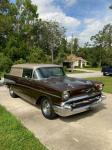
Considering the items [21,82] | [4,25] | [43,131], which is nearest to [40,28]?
[4,25]

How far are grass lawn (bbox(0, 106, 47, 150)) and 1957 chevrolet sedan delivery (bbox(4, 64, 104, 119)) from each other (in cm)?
111

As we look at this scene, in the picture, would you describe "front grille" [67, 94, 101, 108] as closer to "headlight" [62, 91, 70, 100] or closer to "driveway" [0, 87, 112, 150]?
"headlight" [62, 91, 70, 100]

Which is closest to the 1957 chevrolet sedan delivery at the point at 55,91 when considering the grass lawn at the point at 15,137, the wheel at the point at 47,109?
the wheel at the point at 47,109

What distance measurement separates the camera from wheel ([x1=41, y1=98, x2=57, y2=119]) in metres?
6.19

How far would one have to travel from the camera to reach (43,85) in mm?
6398

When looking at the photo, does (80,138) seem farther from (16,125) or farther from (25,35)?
(25,35)

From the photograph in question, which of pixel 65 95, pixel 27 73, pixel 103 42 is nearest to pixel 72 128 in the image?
pixel 65 95

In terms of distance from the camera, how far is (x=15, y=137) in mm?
4922

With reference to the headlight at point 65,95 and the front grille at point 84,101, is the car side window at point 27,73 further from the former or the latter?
the front grille at point 84,101

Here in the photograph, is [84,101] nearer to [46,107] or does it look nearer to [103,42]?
[46,107]

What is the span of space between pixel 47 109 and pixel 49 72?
160 cm

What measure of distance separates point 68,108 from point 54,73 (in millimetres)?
2180

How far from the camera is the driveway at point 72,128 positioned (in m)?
4.57

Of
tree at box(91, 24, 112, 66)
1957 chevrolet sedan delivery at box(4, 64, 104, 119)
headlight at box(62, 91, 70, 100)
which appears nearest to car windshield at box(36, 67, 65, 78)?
1957 chevrolet sedan delivery at box(4, 64, 104, 119)
